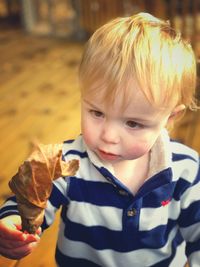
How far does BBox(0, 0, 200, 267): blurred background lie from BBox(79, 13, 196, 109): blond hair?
35cm

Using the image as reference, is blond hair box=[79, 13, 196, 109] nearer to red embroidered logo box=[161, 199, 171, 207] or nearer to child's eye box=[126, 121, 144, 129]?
child's eye box=[126, 121, 144, 129]

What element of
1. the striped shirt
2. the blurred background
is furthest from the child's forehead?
the blurred background

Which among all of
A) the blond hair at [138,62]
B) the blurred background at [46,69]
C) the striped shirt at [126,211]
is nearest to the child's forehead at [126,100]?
the blond hair at [138,62]

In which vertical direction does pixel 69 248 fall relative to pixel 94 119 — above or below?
below

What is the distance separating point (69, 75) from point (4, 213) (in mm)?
2687

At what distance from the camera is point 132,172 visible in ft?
2.95

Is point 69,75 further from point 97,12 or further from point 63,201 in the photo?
point 63,201

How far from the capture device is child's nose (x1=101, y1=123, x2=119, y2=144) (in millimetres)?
741

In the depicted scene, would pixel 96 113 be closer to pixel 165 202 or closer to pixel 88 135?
pixel 88 135

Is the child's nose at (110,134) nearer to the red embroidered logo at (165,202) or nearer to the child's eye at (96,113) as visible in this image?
the child's eye at (96,113)

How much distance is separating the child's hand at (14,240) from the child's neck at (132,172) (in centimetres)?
25

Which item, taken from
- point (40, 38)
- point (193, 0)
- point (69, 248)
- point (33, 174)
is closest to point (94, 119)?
point (33, 174)

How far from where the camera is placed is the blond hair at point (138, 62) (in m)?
0.73

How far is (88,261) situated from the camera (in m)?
0.92
